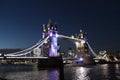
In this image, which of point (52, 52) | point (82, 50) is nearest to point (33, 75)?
point (52, 52)

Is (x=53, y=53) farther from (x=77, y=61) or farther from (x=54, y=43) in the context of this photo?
(x=77, y=61)

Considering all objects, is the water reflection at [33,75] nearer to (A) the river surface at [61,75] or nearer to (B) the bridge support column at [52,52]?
(A) the river surface at [61,75]

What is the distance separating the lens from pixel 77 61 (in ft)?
387

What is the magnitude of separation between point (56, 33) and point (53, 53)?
40.4 ft

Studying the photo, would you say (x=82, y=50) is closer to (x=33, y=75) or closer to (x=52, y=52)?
(x=52, y=52)

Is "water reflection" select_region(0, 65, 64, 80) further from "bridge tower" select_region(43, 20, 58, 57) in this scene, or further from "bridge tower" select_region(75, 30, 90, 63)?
"bridge tower" select_region(75, 30, 90, 63)

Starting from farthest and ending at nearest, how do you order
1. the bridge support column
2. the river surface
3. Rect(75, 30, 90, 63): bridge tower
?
Rect(75, 30, 90, 63): bridge tower → the bridge support column → the river surface

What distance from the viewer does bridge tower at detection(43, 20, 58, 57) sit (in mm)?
88787

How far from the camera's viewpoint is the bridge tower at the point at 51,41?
291 ft

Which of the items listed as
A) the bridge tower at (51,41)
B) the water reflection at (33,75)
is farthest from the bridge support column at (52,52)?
the water reflection at (33,75)

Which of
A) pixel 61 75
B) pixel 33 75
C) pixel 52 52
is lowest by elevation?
pixel 61 75

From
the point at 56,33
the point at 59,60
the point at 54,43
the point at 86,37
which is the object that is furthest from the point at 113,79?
the point at 86,37

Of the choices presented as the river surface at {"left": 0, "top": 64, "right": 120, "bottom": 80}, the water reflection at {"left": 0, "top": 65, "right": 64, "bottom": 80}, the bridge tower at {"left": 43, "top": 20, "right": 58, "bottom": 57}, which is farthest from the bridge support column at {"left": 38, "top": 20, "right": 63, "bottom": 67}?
the water reflection at {"left": 0, "top": 65, "right": 64, "bottom": 80}

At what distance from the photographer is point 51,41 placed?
92.4 meters
